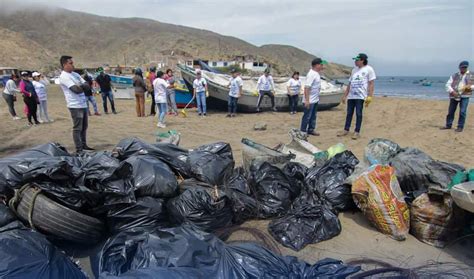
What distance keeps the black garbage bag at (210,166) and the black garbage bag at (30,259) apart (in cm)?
143

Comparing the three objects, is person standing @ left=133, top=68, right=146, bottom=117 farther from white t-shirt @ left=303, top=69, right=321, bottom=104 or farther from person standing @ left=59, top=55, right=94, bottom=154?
white t-shirt @ left=303, top=69, right=321, bottom=104

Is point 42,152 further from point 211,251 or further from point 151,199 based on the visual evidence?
point 211,251

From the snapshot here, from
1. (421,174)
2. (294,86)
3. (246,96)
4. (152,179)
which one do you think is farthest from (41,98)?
(421,174)

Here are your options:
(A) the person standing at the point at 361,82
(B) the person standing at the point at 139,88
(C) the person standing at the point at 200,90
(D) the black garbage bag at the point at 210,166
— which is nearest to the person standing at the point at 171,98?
(C) the person standing at the point at 200,90

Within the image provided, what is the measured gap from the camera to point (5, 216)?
7.79 ft

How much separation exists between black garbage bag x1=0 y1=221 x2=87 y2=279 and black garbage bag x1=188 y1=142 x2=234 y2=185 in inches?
56.2

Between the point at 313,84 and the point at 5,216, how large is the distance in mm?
5640

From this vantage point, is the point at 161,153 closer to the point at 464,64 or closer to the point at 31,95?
the point at 464,64

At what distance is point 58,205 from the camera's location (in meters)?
2.41

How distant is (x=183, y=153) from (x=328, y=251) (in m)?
1.80

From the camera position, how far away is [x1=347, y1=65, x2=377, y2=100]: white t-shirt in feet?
20.4

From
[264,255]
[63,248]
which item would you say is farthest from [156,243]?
[63,248]

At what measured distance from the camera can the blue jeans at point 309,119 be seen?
6.81 meters

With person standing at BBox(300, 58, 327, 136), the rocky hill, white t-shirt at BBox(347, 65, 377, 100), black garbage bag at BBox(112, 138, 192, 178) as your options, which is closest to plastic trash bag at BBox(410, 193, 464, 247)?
black garbage bag at BBox(112, 138, 192, 178)
